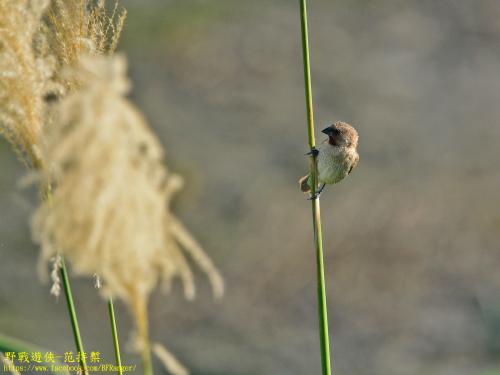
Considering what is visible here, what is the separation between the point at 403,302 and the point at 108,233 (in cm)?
503

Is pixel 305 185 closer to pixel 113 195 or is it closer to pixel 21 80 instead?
pixel 21 80

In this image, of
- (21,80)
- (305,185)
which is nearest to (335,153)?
(305,185)

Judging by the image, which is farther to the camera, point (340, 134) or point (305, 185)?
point (305, 185)

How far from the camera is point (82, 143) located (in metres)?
0.97

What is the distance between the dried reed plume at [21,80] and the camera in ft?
4.66

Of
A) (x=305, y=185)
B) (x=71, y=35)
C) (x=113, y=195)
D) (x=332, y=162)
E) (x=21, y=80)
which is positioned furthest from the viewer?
(x=305, y=185)

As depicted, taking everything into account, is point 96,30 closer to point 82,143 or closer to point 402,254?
point 82,143

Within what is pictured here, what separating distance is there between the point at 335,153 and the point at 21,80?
1.51 m

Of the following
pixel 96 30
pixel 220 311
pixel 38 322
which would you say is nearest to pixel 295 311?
pixel 220 311

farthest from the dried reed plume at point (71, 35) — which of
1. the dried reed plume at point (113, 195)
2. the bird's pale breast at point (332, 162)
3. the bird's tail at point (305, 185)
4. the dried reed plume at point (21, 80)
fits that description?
the bird's tail at point (305, 185)

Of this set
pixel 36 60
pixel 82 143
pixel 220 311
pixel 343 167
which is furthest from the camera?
pixel 220 311

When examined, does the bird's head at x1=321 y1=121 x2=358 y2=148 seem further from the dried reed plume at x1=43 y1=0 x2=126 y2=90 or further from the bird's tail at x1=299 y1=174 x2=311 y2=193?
the dried reed plume at x1=43 y1=0 x2=126 y2=90

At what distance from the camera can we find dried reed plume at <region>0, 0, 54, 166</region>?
4.66ft

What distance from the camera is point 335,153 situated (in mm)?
2766
